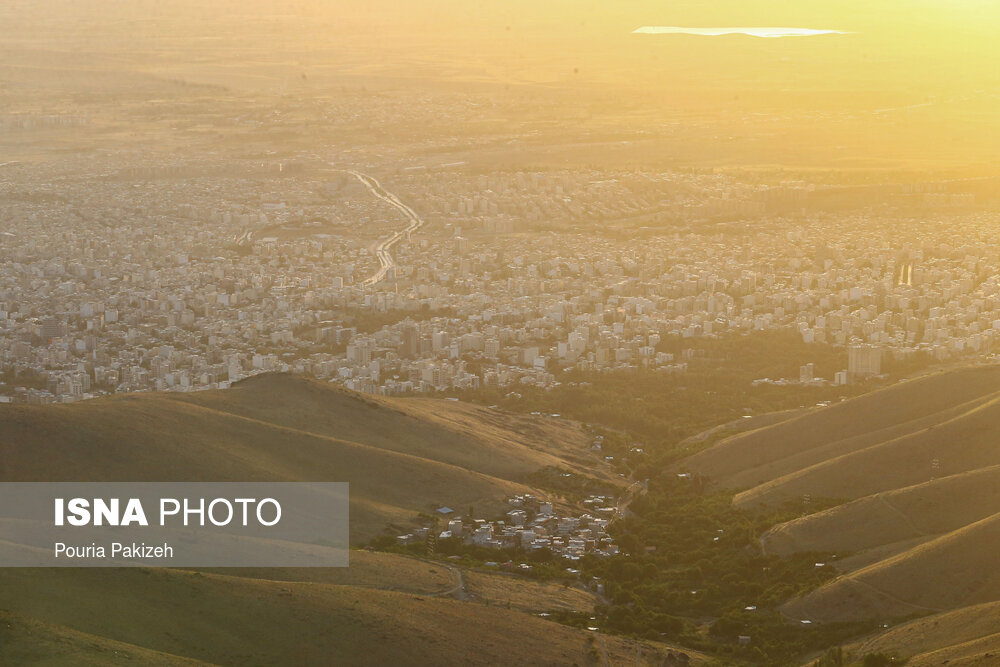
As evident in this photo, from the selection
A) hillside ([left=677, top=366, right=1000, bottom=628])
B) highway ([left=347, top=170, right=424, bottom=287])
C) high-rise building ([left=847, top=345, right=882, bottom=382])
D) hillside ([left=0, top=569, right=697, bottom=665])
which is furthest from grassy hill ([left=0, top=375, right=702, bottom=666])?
highway ([left=347, top=170, right=424, bottom=287])

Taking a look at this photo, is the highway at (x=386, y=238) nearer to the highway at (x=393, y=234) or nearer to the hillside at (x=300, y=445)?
the highway at (x=393, y=234)

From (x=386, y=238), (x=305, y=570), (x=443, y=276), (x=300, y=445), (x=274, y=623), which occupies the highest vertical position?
(x=274, y=623)

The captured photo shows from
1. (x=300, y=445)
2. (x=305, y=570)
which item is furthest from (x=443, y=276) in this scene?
(x=305, y=570)

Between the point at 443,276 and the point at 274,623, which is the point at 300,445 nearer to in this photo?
the point at 274,623

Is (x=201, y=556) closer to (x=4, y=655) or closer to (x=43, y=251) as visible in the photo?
(x=4, y=655)

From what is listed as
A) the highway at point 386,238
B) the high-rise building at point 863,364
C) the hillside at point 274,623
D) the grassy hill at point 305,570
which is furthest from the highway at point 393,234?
the hillside at point 274,623

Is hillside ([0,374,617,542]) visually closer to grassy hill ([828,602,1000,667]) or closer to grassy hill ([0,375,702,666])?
grassy hill ([0,375,702,666])
